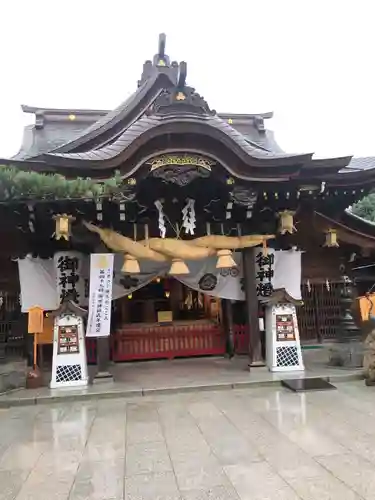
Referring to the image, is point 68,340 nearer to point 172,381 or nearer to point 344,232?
point 172,381

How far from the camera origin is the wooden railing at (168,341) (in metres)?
10.8

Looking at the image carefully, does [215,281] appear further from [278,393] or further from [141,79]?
[141,79]

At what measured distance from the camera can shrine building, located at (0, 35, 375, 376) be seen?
26.7 ft

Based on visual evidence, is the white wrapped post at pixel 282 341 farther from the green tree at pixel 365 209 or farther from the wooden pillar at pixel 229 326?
the green tree at pixel 365 209

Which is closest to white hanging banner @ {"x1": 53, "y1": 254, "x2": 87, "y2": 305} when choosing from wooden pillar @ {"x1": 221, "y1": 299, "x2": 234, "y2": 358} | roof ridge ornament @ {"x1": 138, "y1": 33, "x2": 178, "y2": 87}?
wooden pillar @ {"x1": 221, "y1": 299, "x2": 234, "y2": 358}

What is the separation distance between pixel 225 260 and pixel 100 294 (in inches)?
101

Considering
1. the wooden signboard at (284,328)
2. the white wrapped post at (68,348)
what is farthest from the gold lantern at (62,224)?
the wooden signboard at (284,328)

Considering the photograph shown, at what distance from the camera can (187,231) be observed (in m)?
8.88

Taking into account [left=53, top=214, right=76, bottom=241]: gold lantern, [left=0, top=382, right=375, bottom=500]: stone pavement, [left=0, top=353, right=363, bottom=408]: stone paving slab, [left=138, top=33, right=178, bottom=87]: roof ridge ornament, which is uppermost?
[left=138, top=33, right=178, bottom=87]: roof ridge ornament

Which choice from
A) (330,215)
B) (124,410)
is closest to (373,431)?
(124,410)

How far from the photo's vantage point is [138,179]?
321 inches

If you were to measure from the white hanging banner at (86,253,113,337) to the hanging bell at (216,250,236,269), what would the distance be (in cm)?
216

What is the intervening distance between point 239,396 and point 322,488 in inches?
146

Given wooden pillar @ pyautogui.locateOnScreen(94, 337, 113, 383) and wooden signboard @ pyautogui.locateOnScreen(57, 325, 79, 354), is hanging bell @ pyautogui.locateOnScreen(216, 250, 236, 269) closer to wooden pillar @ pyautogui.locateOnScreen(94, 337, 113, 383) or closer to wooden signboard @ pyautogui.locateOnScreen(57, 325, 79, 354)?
wooden pillar @ pyautogui.locateOnScreen(94, 337, 113, 383)
